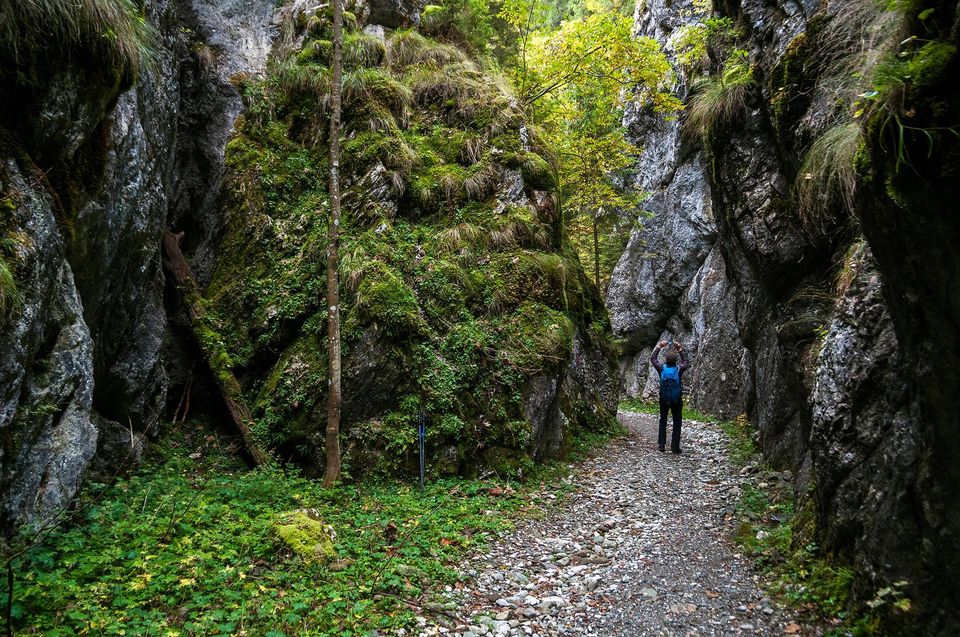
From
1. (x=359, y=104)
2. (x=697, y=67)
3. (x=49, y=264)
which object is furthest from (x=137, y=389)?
(x=697, y=67)

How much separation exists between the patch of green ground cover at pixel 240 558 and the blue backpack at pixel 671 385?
459cm

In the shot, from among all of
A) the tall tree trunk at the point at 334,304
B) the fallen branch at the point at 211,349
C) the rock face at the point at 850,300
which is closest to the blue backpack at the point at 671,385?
the rock face at the point at 850,300

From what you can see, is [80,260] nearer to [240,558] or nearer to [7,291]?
[7,291]

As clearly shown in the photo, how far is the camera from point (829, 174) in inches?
190

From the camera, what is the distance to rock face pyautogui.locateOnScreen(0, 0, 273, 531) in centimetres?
438

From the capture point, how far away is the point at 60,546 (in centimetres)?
441

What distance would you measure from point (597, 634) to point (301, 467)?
5.34 metres

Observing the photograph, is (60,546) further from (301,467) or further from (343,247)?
(343,247)

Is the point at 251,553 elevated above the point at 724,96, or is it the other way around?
the point at 724,96

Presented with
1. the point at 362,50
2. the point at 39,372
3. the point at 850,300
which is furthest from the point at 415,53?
the point at 850,300

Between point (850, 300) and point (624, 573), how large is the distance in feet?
11.7

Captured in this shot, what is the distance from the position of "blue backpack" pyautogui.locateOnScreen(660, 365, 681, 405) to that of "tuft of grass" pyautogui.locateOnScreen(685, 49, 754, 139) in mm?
4661

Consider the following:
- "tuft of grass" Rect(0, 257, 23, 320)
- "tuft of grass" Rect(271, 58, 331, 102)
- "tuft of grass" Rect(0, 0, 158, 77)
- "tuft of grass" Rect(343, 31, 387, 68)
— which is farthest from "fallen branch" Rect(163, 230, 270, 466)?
"tuft of grass" Rect(343, 31, 387, 68)

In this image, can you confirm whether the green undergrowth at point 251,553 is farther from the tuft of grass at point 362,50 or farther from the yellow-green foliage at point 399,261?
the tuft of grass at point 362,50
